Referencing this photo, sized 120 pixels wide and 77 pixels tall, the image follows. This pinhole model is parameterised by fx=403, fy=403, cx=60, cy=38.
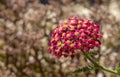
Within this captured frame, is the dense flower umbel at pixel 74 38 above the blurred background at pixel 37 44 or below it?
above

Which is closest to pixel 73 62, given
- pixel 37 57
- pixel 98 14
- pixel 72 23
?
pixel 37 57

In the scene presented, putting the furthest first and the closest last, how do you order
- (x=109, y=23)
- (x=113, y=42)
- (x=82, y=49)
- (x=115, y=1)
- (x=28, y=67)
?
(x=115, y=1) < (x=109, y=23) < (x=113, y=42) < (x=28, y=67) < (x=82, y=49)

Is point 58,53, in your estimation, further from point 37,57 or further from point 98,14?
point 98,14

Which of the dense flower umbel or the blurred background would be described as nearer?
the dense flower umbel

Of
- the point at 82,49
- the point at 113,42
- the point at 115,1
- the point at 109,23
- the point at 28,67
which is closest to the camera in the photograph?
the point at 82,49

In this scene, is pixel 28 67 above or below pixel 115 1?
below
